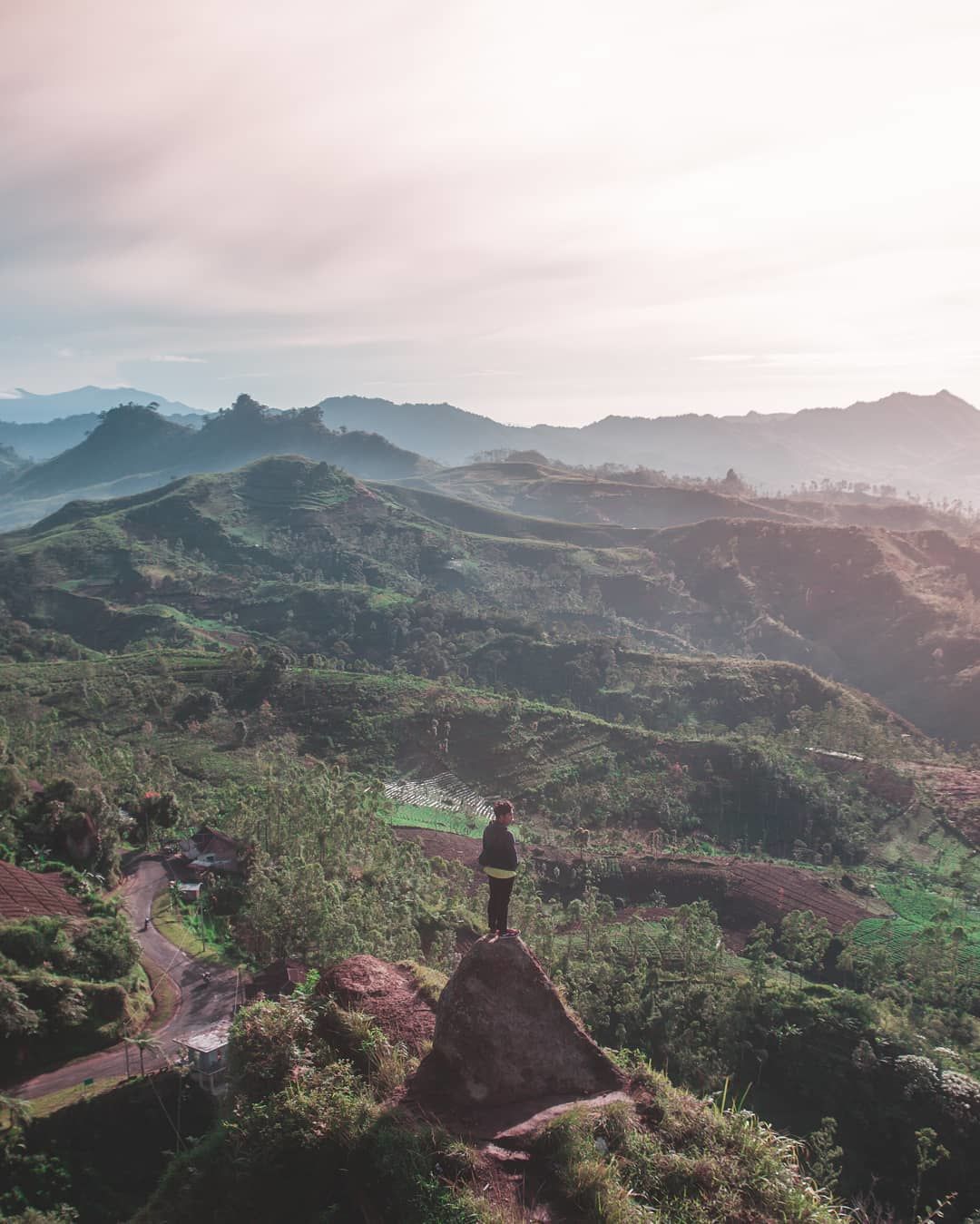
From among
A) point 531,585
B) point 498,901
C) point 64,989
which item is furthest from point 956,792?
point 531,585

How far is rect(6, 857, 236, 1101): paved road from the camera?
18.9 meters

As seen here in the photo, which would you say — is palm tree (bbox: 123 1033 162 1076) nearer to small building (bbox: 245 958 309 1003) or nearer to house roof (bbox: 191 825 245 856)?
small building (bbox: 245 958 309 1003)

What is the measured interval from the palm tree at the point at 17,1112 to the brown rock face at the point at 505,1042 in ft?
40.7

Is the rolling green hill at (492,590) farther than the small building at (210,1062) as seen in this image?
Yes

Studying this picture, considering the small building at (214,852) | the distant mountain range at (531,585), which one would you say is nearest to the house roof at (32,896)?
the small building at (214,852)

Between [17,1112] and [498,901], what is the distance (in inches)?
562

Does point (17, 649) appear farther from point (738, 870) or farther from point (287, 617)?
point (738, 870)

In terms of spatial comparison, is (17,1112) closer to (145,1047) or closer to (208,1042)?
(145,1047)

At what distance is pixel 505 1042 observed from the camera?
30.6ft

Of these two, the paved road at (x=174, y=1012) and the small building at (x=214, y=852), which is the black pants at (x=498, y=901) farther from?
the small building at (x=214, y=852)

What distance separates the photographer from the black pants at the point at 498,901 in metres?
9.73

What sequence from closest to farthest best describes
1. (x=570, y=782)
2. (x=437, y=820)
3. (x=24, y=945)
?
1. (x=24, y=945)
2. (x=437, y=820)
3. (x=570, y=782)

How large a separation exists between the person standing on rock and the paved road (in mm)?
15123

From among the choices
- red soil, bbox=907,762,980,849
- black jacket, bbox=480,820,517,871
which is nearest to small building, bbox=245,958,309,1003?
black jacket, bbox=480,820,517,871
